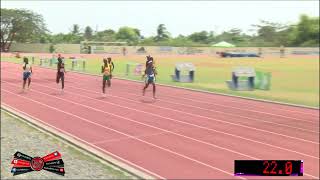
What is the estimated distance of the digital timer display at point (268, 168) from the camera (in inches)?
60.5

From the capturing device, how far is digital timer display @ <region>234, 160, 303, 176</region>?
1537mm

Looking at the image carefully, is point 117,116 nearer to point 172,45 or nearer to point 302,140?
point 302,140

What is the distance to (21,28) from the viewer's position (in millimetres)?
3945

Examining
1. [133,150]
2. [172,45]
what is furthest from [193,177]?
[172,45]

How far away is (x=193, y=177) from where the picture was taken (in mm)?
24625

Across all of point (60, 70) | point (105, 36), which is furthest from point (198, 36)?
point (60, 70)

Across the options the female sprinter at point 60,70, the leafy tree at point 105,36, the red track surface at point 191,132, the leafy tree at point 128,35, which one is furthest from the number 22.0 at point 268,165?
the red track surface at point 191,132

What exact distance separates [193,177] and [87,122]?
17.1 meters

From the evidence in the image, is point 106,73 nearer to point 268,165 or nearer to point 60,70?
point 60,70

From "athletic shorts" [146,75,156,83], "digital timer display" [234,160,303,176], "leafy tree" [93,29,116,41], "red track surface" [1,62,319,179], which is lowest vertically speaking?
"red track surface" [1,62,319,179]

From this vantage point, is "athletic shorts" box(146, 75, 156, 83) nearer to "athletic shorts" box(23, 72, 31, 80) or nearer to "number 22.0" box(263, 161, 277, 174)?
"athletic shorts" box(23, 72, 31, 80)

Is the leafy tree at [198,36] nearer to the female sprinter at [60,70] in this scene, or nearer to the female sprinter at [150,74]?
the female sprinter at [150,74]

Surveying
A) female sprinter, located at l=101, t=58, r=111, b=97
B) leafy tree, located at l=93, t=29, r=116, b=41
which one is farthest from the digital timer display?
leafy tree, located at l=93, t=29, r=116, b=41

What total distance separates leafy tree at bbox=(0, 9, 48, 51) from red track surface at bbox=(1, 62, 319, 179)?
53.7 ft
